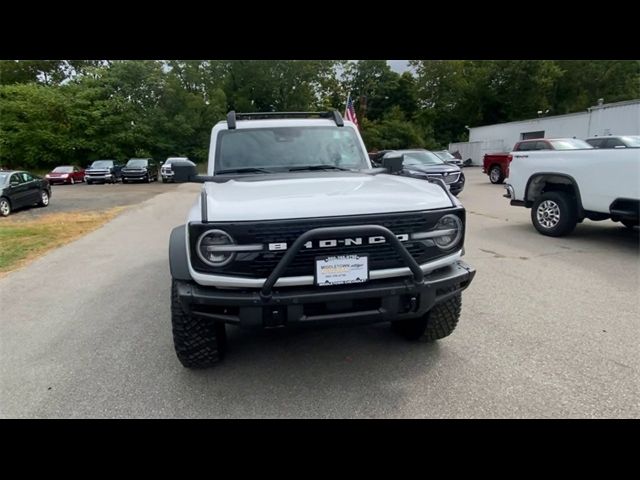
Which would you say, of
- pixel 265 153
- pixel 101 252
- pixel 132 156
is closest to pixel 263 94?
pixel 132 156

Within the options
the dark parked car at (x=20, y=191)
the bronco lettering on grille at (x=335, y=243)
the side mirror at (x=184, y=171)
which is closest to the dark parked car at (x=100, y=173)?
the dark parked car at (x=20, y=191)

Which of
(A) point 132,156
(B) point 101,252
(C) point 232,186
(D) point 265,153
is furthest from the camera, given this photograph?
(A) point 132,156

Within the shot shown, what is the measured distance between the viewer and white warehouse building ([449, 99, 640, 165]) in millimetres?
21530

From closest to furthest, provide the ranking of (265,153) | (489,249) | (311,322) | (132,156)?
(311,322), (265,153), (489,249), (132,156)

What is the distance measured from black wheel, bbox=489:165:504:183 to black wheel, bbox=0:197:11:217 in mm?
19445

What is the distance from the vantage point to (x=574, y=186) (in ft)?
22.7

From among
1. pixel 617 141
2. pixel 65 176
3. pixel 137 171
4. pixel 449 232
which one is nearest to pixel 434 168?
pixel 617 141

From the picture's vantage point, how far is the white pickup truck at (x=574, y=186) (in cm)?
602

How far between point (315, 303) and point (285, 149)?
6.76ft

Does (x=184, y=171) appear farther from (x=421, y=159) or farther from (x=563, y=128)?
(x=563, y=128)
